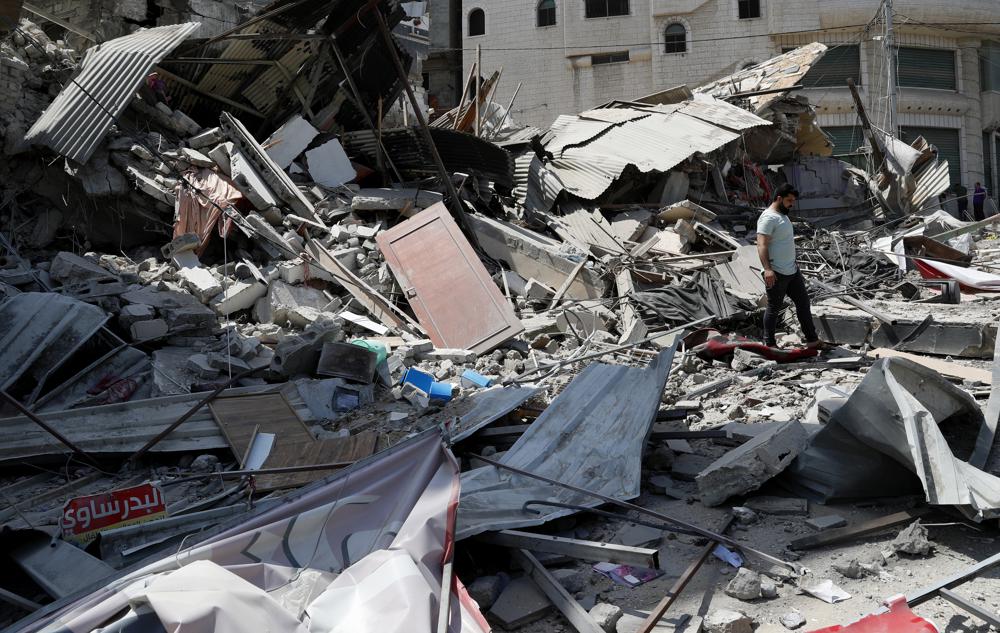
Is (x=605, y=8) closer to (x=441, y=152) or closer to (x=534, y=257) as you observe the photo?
(x=441, y=152)

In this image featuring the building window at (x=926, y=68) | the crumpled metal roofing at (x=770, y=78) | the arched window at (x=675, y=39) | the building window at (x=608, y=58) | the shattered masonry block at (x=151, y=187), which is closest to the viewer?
the shattered masonry block at (x=151, y=187)

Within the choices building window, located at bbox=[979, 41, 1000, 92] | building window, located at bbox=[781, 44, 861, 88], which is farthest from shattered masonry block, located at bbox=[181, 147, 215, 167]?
building window, located at bbox=[979, 41, 1000, 92]

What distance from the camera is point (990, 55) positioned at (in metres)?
28.0

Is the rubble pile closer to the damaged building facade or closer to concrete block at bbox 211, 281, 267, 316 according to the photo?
concrete block at bbox 211, 281, 267, 316

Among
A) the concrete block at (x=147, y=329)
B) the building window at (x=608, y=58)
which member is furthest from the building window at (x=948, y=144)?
the concrete block at (x=147, y=329)

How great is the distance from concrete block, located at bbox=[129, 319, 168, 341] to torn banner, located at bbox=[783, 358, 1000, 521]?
17.7 feet

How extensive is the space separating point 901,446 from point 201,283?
698 centimetres

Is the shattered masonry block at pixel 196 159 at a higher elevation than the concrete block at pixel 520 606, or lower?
higher

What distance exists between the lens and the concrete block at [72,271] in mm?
8031

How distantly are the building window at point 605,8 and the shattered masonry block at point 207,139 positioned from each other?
2136 centimetres

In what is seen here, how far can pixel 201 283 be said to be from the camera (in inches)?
327

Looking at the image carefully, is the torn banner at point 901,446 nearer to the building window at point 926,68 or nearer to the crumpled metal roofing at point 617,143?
the crumpled metal roofing at point 617,143

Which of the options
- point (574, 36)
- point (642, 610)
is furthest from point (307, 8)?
point (574, 36)

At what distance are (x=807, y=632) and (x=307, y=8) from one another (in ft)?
30.2
